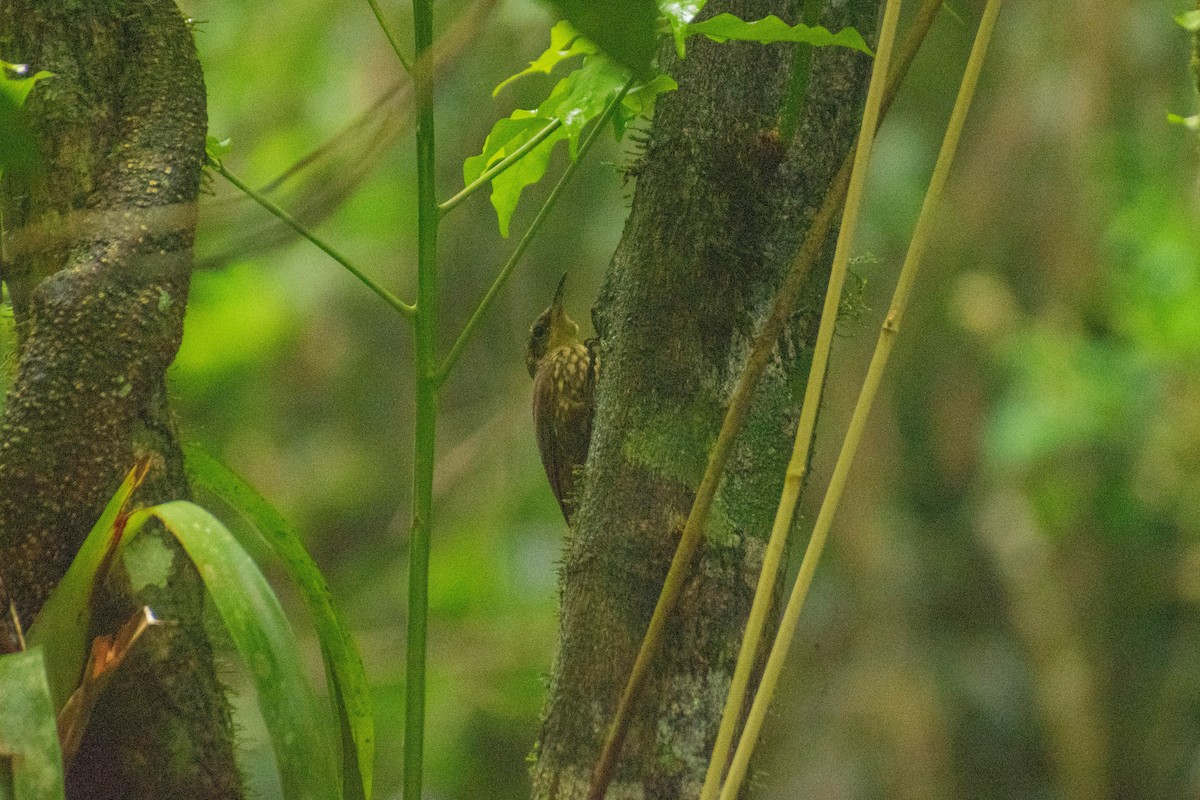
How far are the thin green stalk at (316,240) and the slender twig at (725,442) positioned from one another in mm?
411

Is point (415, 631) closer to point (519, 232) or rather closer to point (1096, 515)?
point (519, 232)

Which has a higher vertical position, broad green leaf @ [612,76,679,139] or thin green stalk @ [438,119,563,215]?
broad green leaf @ [612,76,679,139]

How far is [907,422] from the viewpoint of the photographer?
20.5ft

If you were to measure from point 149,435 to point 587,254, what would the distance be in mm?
4130

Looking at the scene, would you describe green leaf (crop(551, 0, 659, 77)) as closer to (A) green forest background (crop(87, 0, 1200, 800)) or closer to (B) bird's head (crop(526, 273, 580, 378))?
(B) bird's head (crop(526, 273, 580, 378))

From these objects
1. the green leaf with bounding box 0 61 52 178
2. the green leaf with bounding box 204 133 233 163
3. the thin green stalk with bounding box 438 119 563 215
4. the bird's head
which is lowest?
the green leaf with bounding box 0 61 52 178

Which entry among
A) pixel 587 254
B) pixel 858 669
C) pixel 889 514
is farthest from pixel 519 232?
pixel 858 669

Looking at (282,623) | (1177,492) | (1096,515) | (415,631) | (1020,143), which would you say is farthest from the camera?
(1020,143)

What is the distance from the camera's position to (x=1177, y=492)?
4.70 m

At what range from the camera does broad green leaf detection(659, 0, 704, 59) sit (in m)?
1.13

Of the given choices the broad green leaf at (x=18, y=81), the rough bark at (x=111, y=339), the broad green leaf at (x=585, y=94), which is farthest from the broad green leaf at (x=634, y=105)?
the broad green leaf at (x=18, y=81)

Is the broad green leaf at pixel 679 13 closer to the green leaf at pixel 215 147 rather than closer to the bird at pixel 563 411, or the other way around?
the green leaf at pixel 215 147

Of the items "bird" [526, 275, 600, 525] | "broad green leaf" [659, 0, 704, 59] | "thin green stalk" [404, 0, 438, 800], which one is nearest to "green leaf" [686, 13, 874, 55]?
"broad green leaf" [659, 0, 704, 59]

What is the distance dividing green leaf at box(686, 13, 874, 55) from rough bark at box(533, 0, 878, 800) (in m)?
0.18
